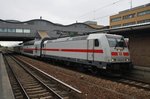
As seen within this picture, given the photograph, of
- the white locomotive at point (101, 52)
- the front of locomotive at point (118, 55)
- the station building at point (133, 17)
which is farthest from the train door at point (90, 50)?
the station building at point (133, 17)

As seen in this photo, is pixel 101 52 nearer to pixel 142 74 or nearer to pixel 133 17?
pixel 142 74

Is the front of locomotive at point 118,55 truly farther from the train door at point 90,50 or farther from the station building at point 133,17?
the station building at point 133,17

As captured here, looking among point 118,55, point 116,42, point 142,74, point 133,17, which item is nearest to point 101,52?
point 118,55

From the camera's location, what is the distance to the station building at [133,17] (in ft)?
223

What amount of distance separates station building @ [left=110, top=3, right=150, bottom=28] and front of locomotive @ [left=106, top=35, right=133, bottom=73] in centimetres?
5539

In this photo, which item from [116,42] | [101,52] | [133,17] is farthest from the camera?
[133,17]

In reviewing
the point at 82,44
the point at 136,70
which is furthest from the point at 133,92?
the point at 82,44

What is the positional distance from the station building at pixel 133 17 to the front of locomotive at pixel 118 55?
5539cm

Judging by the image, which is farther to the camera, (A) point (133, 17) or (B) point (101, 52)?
(A) point (133, 17)

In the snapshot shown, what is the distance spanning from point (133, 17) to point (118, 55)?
6420 cm

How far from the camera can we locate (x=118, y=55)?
Answer: 46.3 feet

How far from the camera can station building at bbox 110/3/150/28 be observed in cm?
6800

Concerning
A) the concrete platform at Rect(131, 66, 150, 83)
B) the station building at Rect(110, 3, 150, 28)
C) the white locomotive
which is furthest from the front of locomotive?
the station building at Rect(110, 3, 150, 28)

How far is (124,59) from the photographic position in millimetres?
14414
